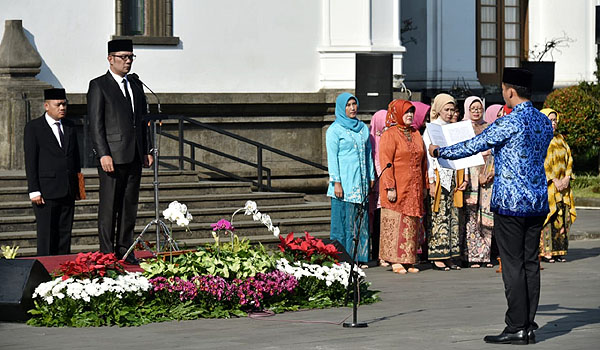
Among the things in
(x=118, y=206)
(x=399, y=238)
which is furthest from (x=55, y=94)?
(x=399, y=238)

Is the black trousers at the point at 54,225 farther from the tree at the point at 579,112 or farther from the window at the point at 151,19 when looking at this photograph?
the tree at the point at 579,112

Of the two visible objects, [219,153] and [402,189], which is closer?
[402,189]

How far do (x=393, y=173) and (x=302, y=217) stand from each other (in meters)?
3.20

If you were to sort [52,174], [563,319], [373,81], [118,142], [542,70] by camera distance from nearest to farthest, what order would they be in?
[563,319]
[118,142]
[52,174]
[373,81]
[542,70]

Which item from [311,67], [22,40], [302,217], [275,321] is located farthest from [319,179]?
[275,321]

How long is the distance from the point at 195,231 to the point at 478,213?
11.3 ft

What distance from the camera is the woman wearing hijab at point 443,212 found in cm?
1460

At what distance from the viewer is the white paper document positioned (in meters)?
10.8

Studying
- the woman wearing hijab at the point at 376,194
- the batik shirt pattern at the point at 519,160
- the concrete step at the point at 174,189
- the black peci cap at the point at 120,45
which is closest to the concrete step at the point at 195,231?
the concrete step at the point at 174,189

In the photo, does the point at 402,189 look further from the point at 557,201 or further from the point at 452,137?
the point at 452,137

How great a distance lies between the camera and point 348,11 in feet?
67.0

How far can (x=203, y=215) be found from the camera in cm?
1636

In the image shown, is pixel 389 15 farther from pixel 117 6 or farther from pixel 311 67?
pixel 117 6

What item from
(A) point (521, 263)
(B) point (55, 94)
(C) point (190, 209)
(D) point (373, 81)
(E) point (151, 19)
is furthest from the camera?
(E) point (151, 19)
